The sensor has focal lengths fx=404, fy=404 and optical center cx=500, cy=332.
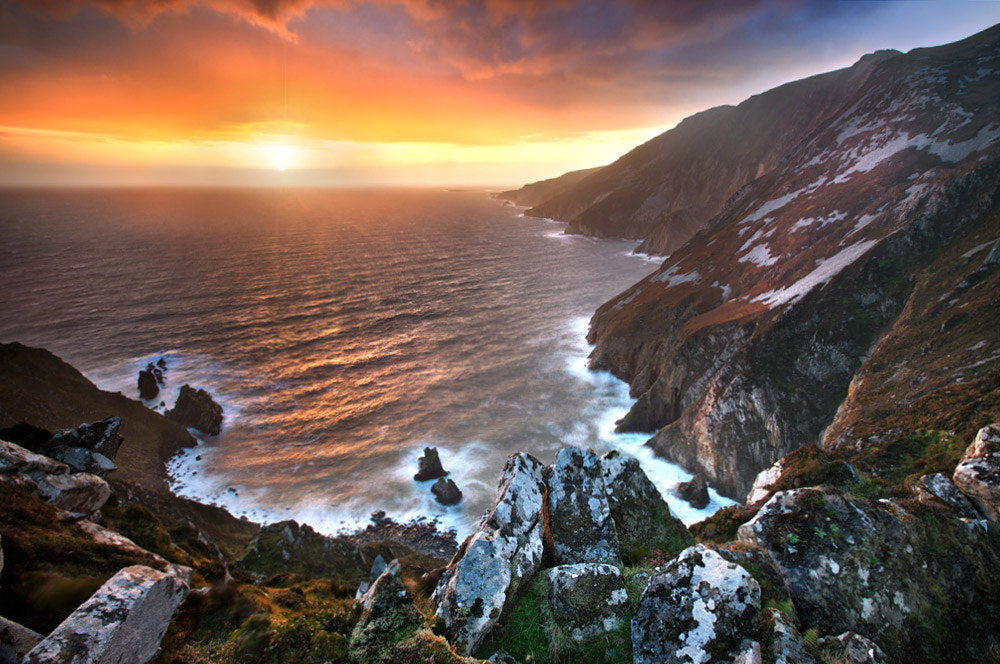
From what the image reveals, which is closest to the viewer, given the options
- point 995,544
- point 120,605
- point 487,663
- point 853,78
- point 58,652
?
point 58,652

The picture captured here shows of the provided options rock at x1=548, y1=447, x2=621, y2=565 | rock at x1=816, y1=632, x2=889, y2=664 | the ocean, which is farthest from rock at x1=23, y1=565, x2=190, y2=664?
the ocean

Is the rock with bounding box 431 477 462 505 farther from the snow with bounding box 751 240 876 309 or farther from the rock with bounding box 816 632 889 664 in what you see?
the snow with bounding box 751 240 876 309

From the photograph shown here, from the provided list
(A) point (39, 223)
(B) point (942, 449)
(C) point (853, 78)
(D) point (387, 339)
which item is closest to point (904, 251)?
(B) point (942, 449)

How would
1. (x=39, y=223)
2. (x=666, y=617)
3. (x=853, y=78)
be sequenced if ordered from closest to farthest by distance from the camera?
(x=666, y=617) < (x=853, y=78) < (x=39, y=223)

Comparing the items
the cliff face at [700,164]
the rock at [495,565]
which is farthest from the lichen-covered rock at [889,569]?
the cliff face at [700,164]

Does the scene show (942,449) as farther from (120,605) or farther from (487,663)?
(120,605)
